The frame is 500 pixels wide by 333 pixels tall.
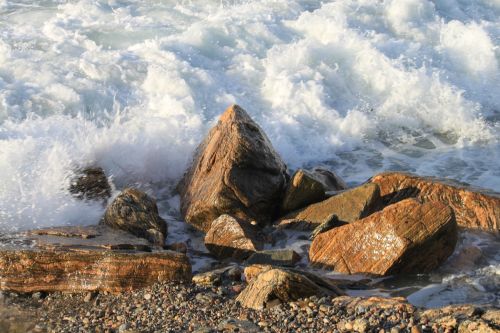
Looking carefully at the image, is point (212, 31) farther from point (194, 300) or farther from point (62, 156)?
point (194, 300)

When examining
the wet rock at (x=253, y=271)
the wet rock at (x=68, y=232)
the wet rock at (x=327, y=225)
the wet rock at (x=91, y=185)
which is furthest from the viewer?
the wet rock at (x=91, y=185)

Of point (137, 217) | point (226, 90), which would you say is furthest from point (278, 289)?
point (226, 90)

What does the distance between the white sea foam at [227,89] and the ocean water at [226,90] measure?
23 mm

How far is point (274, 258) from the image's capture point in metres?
5.93

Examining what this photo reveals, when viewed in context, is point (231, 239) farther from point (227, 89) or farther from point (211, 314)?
point (227, 89)

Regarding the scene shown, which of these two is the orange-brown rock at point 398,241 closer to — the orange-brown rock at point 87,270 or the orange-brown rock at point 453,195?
the orange-brown rock at point 453,195

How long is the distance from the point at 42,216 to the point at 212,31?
6.28 metres

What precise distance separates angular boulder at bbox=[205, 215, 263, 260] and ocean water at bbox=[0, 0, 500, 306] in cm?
102

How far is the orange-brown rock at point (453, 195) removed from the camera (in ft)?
21.8

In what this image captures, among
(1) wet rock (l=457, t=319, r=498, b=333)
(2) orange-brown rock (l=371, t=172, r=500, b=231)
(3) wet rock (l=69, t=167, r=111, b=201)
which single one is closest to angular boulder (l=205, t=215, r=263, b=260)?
(2) orange-brown rock (l=371, t=172, r=500, b=231)

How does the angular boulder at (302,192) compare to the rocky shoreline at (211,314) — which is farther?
the angular boulder at (302,192)

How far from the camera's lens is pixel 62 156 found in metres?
7.84

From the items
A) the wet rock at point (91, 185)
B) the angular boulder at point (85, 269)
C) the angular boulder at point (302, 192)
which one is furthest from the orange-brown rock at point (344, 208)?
the wet rock at point (91, 185)

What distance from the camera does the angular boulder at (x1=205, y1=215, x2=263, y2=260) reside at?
625cm
